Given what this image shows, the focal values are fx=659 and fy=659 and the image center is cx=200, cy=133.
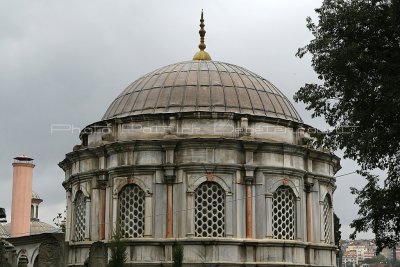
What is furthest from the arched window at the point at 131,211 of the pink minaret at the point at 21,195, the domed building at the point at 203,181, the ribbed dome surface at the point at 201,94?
the pink minaret at the point at 21,195

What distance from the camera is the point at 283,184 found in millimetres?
27250

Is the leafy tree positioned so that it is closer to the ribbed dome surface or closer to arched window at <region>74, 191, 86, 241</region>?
the ribbed dome surface

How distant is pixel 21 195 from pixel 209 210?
29.6 m

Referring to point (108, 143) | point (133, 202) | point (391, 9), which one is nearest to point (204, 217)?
point (133, 202)

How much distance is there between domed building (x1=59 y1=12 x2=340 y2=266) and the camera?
26.2 m

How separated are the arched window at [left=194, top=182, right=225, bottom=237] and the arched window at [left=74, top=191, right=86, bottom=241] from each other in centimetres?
571

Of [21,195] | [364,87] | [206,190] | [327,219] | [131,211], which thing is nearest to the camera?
[364,87]

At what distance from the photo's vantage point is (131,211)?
26875 mm

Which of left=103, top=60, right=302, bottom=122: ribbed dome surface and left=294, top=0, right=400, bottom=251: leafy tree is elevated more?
left=103, top=60, right=302, bottom=122: ribbed dome surface

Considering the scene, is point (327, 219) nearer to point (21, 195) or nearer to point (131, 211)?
point (131, 211)

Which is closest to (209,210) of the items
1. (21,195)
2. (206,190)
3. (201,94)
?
(206,190)

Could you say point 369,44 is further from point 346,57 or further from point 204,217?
point 204,217

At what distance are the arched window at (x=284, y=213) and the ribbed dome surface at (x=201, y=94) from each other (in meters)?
3.67

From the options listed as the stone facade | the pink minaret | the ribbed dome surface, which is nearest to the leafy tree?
the stone facade
